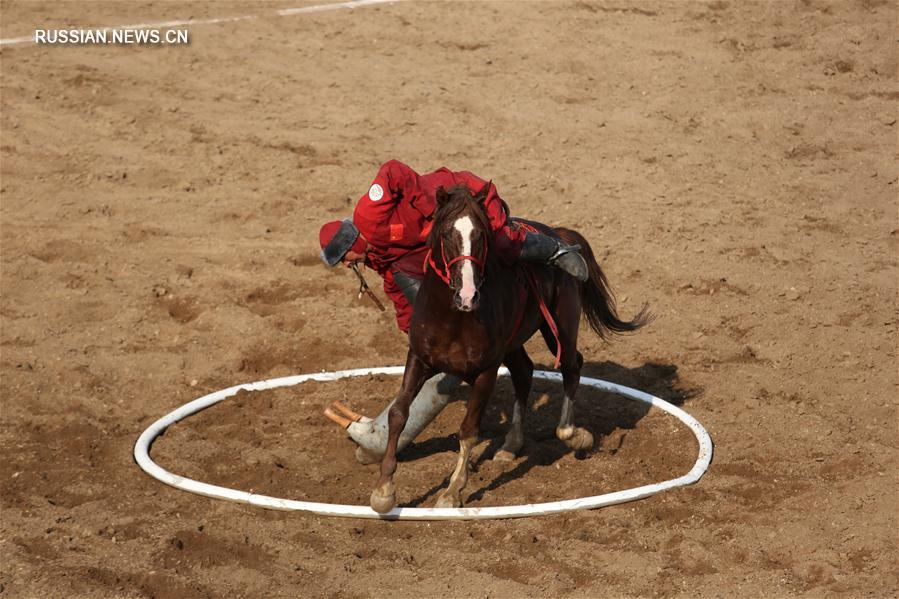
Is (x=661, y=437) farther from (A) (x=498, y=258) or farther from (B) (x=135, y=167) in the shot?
(B) (x=135, y=167)

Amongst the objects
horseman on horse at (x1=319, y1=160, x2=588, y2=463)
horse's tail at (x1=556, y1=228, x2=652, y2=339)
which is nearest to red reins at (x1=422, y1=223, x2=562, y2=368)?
horseman on horse at (x1=319, y1=160, x2=588, y2=463)

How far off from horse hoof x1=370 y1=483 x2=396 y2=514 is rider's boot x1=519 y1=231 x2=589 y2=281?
1.80 m

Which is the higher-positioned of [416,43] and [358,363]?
[416,43]

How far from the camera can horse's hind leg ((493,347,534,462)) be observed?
29.6 feet

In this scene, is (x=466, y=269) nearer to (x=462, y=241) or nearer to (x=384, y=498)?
(x=462, y=241)

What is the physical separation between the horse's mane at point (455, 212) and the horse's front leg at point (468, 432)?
3.69 feet

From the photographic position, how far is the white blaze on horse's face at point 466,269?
6863mm

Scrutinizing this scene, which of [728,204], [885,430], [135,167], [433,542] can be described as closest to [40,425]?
[433,542]

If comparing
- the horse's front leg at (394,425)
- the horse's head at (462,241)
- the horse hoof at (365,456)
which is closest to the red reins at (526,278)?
the horse's head at (462,241)

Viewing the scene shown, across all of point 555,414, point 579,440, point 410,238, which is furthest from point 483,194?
point 555,414

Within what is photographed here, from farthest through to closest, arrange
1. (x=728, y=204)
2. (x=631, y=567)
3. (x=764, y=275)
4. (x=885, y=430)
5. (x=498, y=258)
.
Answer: (x=728, y=204)
(x=764, y=275)
(x=885, y=430)
(x=498, y=258)
(x=631, y=567)

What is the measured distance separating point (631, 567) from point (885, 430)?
9.66ft

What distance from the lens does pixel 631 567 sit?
7.41 meters

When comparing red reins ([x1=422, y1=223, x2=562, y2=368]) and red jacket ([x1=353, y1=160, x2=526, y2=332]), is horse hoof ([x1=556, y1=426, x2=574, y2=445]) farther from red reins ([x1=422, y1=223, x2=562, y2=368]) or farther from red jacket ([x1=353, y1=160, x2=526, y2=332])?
red jacket ([x1=353, y1=160, x2=526, y2=332])
